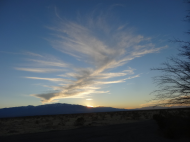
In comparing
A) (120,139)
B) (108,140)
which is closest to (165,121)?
(120,139)

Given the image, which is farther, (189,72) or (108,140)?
(108,140)

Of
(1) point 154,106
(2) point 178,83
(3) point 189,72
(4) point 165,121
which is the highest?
(3) point 189,72

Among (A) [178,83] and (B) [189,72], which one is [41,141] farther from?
(B) [189,72]

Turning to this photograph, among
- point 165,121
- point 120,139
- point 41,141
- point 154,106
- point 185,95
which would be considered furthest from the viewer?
point 41,141

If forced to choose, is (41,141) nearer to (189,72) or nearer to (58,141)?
(58,141)

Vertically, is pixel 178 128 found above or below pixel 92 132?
above

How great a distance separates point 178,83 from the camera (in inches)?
292

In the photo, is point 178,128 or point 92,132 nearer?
point 178,128

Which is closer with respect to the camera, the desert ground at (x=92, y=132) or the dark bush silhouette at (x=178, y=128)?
the dark bush silhouette at (x=178, y=128)

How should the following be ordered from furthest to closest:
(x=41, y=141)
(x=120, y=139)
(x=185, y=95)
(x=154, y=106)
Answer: (x=41, y=141)
(x=120, y=139)
(x=154, y=106)
(x=185, y=95)

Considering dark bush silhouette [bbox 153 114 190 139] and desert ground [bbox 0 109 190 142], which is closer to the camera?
dark bush silhouette [bbox 153 114 190 139]

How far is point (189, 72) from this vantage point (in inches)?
287

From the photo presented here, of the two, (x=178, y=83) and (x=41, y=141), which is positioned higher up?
(x=178, y=83)

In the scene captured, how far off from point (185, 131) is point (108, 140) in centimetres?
433
